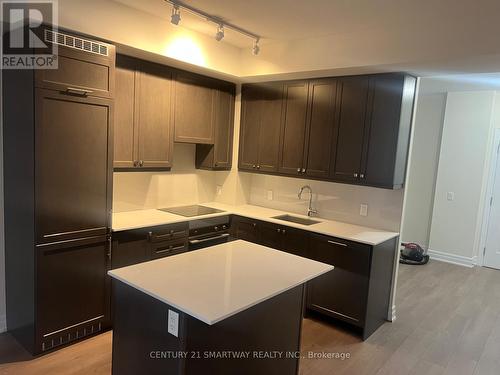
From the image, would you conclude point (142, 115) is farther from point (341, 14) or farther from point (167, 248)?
point (341, 14)

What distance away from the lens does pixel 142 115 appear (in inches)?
134

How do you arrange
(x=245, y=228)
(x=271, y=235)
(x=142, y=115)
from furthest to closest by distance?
1. (x=245, y=228)
2. (x=271, y=235)
3. (x=142, y=115)

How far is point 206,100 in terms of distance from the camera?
4.02 meters

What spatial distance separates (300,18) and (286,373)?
2.63 m

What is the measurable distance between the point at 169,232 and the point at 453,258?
4578 mm

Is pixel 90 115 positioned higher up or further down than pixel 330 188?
higher up

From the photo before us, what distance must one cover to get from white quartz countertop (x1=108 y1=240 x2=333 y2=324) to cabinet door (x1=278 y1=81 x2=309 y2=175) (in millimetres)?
1532

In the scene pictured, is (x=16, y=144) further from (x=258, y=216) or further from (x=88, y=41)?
(x=258, y=216)

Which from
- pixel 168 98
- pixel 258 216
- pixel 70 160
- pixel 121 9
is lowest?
pixel 258 216

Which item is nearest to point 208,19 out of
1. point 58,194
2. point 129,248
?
point 58,194

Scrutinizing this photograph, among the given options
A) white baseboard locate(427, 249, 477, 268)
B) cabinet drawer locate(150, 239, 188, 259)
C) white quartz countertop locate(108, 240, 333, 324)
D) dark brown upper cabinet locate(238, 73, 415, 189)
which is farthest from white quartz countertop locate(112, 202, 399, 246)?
white baseboard locate(427, 249, 477, 268)

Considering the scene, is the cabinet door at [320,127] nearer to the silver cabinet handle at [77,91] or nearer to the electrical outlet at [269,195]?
the electrical outlet at [269,195]

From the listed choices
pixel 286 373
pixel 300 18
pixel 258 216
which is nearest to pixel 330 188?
pixel 258 216

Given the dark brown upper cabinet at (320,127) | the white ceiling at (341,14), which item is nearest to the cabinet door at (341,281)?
the dark brown upper cabinet at (320,127)
